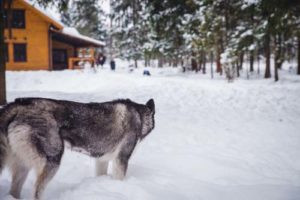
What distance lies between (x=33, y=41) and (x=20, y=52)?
1.66 metres

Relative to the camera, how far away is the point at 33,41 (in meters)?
31.4

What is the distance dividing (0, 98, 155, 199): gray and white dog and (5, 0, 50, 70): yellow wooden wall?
94.0 ft

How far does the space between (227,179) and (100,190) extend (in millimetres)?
2192

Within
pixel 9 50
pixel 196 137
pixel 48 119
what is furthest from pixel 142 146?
pixel 9 50

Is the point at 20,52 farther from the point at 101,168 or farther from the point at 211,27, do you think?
the point at 101,168

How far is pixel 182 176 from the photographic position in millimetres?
5461

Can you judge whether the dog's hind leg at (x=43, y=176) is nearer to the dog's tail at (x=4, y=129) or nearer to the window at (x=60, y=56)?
the dog's tail at (x=4, y=129)

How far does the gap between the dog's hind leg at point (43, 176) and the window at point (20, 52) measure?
98.3 feet

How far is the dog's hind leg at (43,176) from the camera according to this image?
154 inches

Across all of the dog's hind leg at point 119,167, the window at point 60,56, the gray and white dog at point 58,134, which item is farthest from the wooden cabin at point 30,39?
the dog's hind leg at point 119,167

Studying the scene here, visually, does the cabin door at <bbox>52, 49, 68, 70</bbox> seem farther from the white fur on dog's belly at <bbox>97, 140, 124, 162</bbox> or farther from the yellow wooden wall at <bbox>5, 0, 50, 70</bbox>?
the white fur on dog's belly at <bbox>97, 140, 124, 162</bbox>

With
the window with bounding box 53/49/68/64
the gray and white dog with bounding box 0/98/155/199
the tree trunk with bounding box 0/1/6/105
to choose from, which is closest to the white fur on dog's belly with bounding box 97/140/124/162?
the gray and white dog with bounding box 0/98/155/199

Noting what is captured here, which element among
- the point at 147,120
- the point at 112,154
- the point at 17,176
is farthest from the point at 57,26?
the point at 17,176

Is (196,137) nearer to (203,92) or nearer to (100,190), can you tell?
(100,190)
